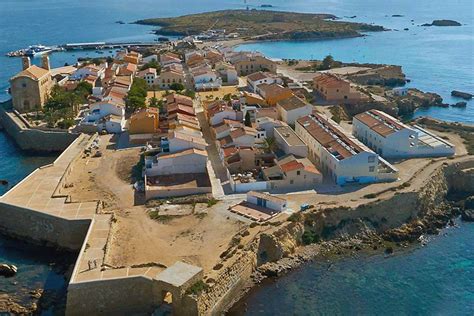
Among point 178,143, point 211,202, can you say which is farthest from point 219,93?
point 211,202

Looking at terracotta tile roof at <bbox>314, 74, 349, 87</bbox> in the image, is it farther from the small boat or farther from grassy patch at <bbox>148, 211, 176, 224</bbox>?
the small boat

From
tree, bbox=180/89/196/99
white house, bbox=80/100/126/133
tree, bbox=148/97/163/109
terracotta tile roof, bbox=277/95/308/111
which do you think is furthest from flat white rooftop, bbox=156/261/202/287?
tree, bbox=180/89/196/99

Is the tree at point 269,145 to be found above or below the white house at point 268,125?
below

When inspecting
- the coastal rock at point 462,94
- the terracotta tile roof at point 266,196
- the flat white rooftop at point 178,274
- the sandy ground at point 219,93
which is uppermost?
the sandy ground at point 219,93

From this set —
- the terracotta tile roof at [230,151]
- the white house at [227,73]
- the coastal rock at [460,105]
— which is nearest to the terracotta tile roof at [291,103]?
the terracotta tile roof at [230,151]

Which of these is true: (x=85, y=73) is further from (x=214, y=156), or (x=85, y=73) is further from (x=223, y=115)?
(x=214, y=156)

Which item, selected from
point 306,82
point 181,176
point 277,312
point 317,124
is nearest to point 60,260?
point 181,176

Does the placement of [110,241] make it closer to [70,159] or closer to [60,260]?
[60,260]

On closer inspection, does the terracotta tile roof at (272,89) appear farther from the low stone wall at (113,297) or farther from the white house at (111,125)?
the low stone wall at (113,297)
